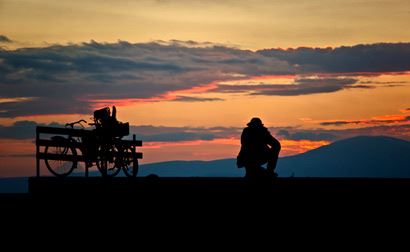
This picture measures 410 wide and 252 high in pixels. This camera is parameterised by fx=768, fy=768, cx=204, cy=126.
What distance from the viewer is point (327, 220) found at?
18062 mm

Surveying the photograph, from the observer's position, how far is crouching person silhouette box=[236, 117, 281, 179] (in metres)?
18.9

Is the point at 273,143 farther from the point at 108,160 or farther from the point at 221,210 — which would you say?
the point at 108,160

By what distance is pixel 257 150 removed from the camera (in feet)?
62.5

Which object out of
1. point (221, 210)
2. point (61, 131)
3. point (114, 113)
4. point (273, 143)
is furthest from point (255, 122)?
point (114, 113)

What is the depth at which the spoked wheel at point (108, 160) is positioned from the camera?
1160 inches

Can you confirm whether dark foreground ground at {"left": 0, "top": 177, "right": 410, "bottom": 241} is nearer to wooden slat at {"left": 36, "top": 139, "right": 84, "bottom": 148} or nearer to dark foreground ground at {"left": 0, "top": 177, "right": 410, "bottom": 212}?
dark foreground ground at {"left": 0, "top": 177, "right": 410, "bottom": 212}

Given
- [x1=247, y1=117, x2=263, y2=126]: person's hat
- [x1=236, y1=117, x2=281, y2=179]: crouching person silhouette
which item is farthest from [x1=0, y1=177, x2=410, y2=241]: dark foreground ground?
[x1=247, y1=117, x2=263, y2=126]: person's hat

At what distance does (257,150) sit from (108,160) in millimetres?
12139

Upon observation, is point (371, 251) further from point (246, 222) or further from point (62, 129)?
point (62, 129)

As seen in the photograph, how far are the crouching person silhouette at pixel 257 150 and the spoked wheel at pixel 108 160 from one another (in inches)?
440

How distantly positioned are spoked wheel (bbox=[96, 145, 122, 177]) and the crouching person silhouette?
1117cm

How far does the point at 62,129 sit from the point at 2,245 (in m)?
11.3

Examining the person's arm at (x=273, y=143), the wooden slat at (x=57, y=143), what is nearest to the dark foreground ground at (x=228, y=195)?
the person's arm at (x=273, y=143)

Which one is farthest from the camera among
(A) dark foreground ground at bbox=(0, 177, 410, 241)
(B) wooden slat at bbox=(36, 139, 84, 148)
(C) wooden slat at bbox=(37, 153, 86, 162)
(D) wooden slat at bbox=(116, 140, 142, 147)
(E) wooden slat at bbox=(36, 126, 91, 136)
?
(D) wooden slat at bbox=(116, 140, 142, 147)
